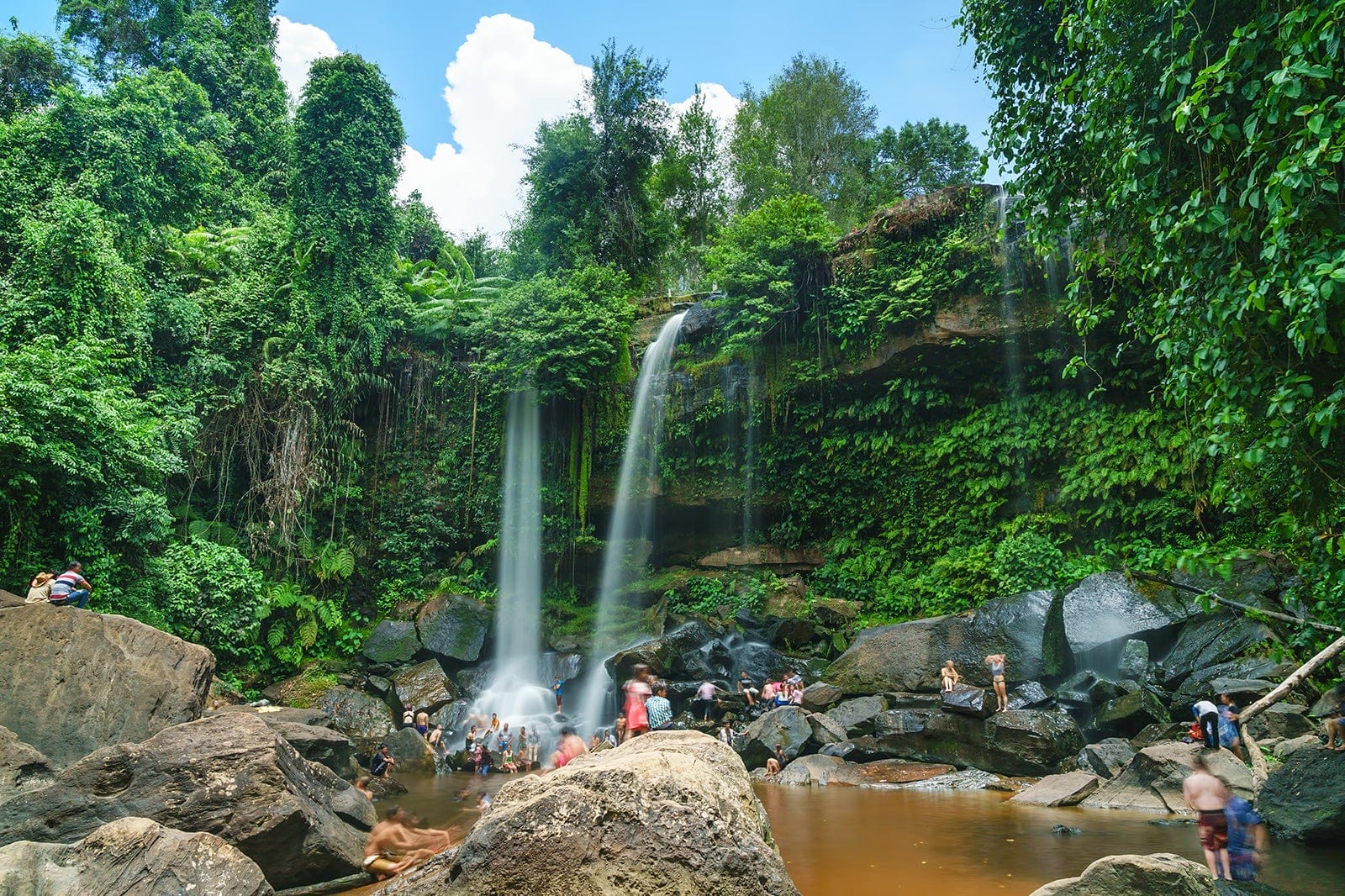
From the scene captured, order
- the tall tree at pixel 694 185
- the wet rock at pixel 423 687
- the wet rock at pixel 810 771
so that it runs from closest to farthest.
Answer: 1. the wet rock at pixel 810 771
2. the wet rock at pixel 423 687
3. the tall tree at pixel 694 185

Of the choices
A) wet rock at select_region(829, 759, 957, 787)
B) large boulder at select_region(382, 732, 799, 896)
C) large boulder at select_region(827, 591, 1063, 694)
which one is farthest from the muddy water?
large boulder at select_region(827, 591, 1063, 694)

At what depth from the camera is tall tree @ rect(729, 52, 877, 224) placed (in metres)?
30.0

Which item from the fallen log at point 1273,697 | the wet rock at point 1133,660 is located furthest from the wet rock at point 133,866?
the wet rock at point 1133,660

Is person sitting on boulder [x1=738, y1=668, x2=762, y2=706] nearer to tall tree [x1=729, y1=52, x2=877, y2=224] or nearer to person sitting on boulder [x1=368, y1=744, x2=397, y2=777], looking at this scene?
person sitting on boulder [x1=368, y1=744, x2=397, y2=777]

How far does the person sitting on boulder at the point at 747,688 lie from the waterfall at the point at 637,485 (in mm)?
5110

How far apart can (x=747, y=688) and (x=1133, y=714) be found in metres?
6.25

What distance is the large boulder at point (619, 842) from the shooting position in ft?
9.92

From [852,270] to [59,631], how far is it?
15.8m

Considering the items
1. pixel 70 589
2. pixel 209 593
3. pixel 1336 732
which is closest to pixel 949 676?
pixel 1336 732

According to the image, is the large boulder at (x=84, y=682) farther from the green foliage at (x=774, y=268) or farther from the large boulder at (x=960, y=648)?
the green foliage at (x=774, y=268)

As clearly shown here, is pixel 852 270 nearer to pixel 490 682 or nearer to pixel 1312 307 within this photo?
pixel 490 682

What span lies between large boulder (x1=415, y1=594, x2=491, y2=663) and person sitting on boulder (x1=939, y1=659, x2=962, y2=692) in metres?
9.99

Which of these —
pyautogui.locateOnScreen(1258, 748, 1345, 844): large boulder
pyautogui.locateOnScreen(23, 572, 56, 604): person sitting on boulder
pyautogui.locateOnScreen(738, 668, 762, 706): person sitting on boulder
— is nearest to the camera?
pyautogui.locateOnScreen(1258, 748, 1345, 844): large boulder

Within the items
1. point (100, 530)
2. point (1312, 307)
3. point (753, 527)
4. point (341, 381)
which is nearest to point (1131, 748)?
point (1312, 307)
